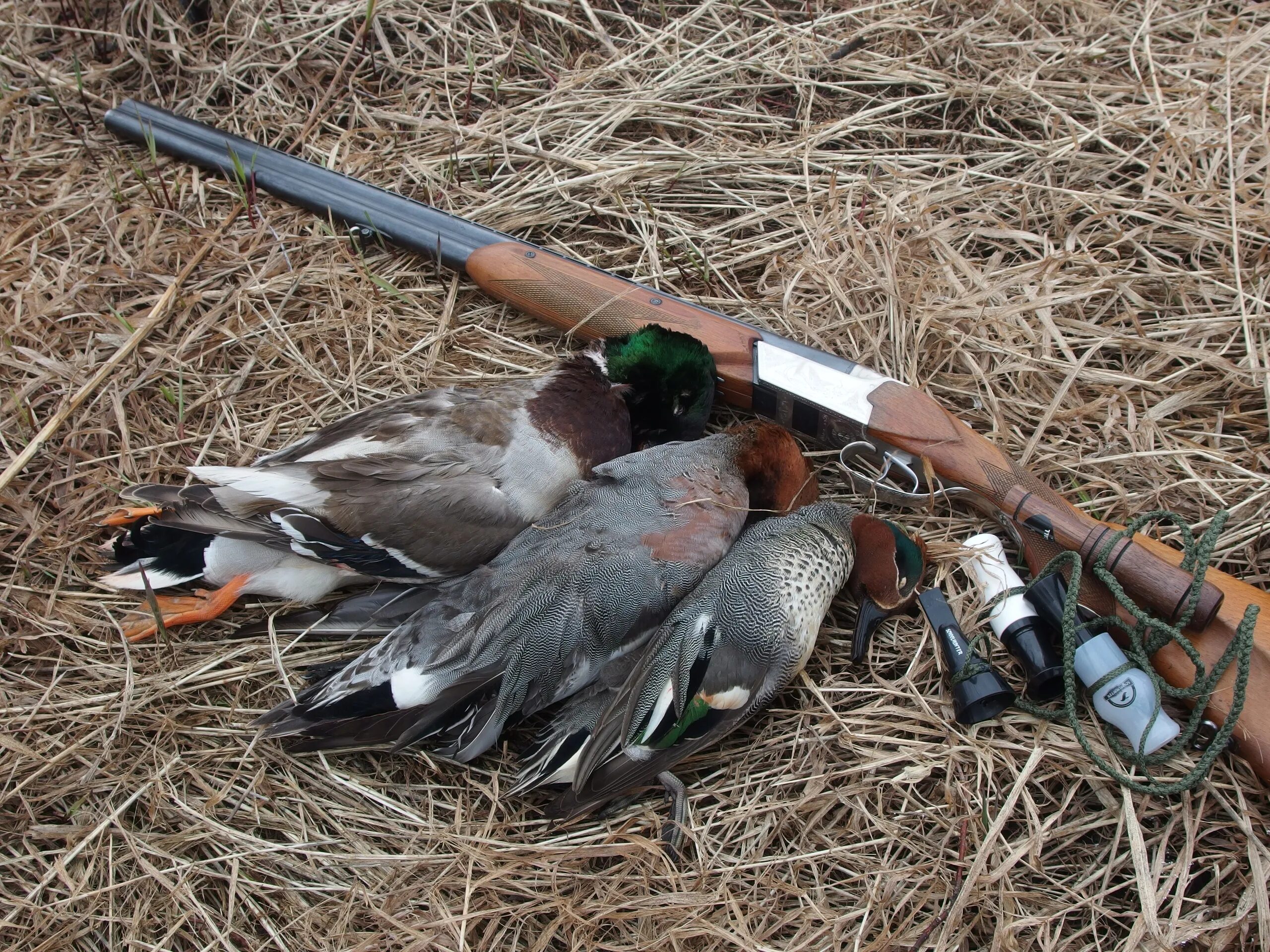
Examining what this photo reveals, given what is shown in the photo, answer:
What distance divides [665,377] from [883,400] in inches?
27.8

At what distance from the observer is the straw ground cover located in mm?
2328

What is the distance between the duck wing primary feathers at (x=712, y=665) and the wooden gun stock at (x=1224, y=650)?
732 millimetres

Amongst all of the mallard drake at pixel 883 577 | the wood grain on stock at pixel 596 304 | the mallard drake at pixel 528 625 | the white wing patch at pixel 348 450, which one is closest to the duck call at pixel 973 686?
the mallard drake at pixel 883 577

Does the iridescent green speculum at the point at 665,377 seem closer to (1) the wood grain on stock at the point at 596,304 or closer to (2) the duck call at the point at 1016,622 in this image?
(1) the wood grain on stock at the point at 596,304

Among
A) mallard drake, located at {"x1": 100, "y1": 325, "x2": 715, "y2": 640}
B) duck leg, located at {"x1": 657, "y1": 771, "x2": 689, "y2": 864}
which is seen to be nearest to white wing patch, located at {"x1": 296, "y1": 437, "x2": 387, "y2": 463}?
mallard drake, located at {"x1": 100, "y1": 325, "x2": 715, "y2": 640}

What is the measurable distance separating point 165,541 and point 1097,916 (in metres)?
2.69

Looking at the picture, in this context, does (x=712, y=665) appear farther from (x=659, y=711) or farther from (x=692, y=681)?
(x=659, y=711)

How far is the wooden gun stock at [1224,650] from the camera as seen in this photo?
230 centimetres

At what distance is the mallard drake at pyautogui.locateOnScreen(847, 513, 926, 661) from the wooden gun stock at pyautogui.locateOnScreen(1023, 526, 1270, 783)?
39cm

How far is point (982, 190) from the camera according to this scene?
356 centimetres

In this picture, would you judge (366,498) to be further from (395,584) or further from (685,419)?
(685,419)

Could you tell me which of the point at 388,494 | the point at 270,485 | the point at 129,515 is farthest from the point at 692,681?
the point at 129,515

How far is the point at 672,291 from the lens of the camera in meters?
3.54

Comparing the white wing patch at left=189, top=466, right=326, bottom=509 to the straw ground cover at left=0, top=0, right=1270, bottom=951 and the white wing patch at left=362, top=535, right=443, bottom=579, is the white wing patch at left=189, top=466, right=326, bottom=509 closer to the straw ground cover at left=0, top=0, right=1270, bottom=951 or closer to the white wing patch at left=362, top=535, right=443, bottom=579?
the white wing patch at left=362, top=535, right=443, bottom=579
